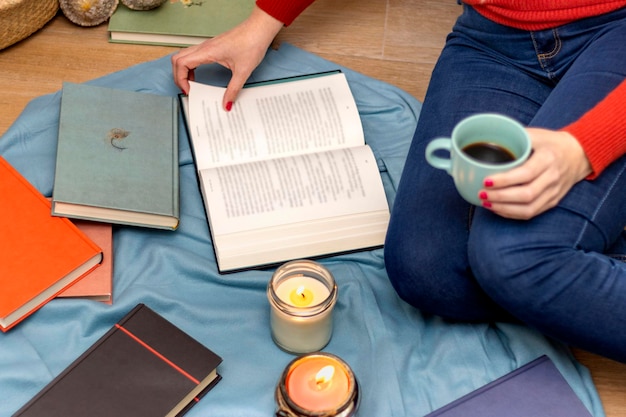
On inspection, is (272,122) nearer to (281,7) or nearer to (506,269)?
(281,7)

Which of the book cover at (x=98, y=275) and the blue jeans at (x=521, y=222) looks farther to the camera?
the book cover at (x=98, y=275)

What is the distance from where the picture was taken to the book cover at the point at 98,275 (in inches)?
44.4

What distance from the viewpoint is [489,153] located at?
90 cm

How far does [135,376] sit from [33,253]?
249mm

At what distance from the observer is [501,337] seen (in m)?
1.14

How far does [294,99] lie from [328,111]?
0.21 ft

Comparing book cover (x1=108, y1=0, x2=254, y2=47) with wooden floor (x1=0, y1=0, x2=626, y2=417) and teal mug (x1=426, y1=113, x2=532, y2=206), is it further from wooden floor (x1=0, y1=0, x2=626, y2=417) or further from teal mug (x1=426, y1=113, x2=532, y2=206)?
teal mug (x1=426, y1=113, x2=532, y2=206)

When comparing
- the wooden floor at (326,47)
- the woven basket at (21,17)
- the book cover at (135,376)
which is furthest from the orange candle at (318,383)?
the woven basket at (21,17)

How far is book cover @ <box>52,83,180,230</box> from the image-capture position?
3.82 feet

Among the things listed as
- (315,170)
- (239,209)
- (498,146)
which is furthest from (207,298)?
(498,146)

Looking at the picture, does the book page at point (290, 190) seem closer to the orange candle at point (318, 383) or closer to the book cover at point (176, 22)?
the orange candle at point (318, 383)

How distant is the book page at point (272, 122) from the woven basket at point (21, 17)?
16.2 inches

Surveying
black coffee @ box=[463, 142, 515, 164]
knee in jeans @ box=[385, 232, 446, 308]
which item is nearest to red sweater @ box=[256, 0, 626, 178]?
black coffee @ box=[463, 142, 515, 164]

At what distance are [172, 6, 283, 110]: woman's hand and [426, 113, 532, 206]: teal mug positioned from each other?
0.51 metres
